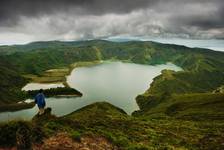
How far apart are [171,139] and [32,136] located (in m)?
25.0

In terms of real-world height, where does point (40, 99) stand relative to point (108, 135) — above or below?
above

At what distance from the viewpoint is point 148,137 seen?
1844 inches

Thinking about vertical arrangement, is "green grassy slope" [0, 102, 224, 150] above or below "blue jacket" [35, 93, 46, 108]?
below

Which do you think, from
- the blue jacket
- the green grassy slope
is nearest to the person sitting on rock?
the blue jacket

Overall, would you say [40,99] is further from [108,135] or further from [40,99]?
[108,135]

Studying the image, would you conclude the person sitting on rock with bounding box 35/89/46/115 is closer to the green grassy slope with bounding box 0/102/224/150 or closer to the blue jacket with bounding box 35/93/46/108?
the blue jacket with bounding box 35/93/46/108

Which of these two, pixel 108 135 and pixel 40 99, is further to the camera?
pixel 40 99

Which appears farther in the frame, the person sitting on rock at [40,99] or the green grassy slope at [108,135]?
the person sitting on rock at [40,99]

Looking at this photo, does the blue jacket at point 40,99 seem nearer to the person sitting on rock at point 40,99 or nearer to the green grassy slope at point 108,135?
the person sitting on rock at point 40,99

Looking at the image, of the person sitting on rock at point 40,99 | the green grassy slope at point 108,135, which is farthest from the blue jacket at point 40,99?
the green grassy slope at point 108,135

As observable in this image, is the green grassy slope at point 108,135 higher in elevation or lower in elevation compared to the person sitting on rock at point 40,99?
lower

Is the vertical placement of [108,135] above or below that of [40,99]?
below

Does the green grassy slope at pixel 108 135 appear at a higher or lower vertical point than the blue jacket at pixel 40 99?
lower

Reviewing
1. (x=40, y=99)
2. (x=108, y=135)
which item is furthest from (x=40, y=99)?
(x=108, y=135)
